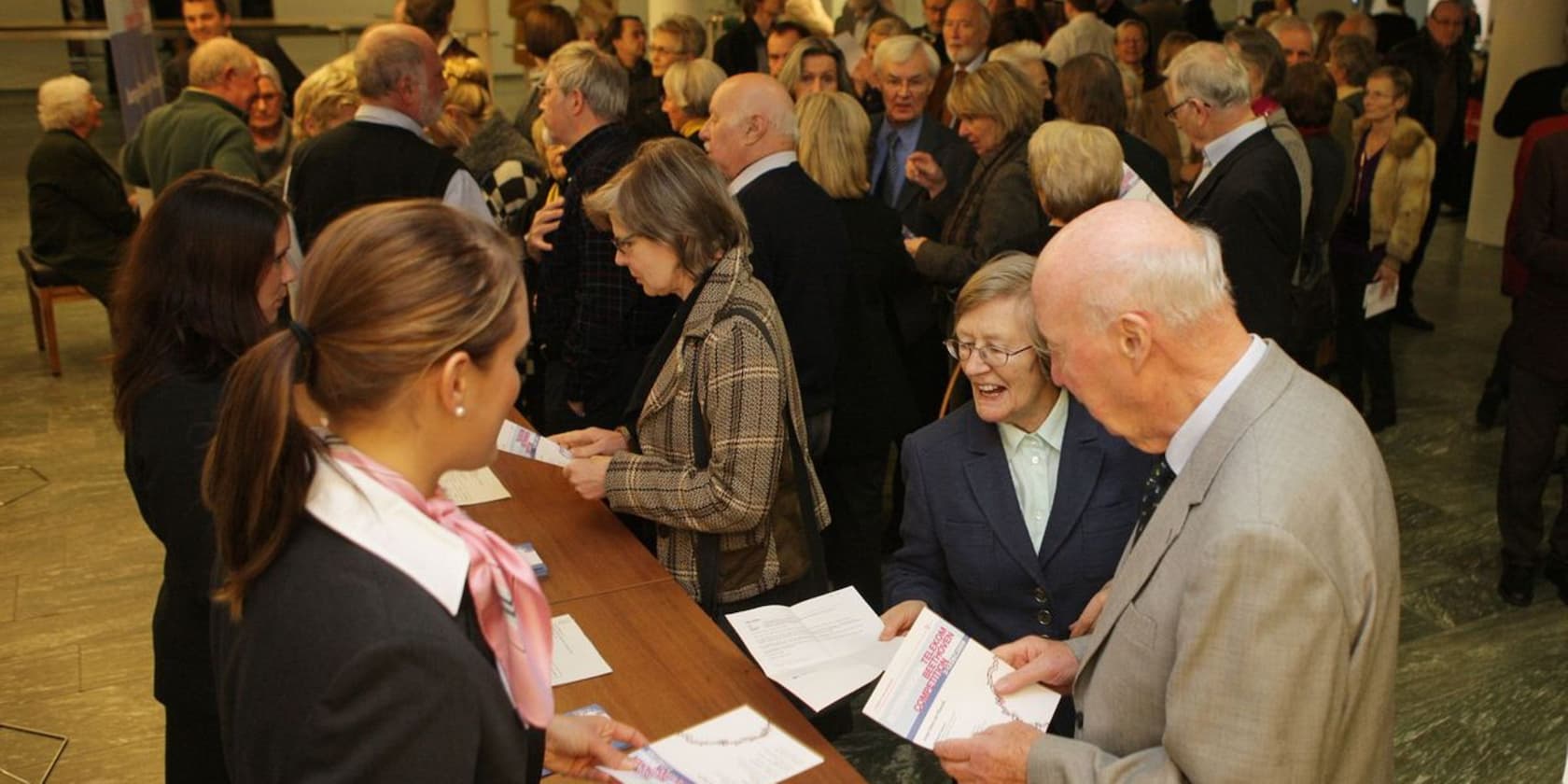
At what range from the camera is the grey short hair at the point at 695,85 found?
5930 mm

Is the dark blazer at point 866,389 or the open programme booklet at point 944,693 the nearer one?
the open programme booklet at point 944,693

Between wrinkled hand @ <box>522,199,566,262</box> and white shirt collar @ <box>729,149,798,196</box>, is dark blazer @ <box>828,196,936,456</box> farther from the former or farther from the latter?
wrinkled hand @ <box>522,199,566,262</box>

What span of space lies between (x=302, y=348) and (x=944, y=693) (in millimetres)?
1223

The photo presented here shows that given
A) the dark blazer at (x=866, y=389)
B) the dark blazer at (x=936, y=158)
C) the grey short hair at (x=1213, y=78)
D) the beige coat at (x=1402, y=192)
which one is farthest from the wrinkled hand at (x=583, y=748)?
the beige coat at (x=1402, y=192)

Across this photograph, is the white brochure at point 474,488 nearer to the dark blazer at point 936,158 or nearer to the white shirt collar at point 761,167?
the white shirt collar at point 761,167

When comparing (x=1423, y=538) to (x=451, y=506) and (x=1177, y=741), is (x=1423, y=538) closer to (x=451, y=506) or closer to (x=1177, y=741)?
(x=1177, y=741)

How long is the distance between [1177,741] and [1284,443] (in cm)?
40

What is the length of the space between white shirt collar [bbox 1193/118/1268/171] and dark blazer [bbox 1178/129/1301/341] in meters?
0.09

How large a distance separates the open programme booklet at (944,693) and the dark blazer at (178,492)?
115 centimetres

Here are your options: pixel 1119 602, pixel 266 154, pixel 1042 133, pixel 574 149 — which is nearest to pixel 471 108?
pixel 266 154

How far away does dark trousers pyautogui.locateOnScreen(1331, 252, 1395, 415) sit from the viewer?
6602 millimetres

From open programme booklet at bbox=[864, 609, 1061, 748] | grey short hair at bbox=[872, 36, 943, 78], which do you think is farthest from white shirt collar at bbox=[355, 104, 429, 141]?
open programme booklet at bbox=[864, 609, 1061, 748]

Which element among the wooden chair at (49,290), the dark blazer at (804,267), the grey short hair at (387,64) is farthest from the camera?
the wooden chair at (49,290)

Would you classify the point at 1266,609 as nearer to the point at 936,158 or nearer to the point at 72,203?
the point at 936,158
